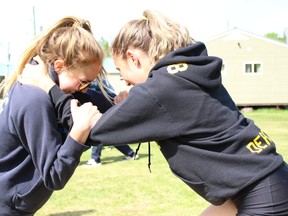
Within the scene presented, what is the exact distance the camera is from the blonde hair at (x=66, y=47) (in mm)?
2508

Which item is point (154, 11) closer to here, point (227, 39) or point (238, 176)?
point (238, 176)

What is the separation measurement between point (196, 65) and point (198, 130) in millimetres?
314

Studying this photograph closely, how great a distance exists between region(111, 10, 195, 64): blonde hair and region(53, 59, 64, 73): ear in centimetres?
34

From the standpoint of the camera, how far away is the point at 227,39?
2947cm

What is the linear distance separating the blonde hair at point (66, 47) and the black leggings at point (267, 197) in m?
1.15

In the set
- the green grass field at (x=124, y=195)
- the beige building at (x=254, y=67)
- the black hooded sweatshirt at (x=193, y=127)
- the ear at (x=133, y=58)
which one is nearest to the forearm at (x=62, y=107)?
the black hooded sweatshirt at (x=193, y=127)

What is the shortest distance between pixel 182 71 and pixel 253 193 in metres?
0.70

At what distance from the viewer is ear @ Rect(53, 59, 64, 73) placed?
251 cm

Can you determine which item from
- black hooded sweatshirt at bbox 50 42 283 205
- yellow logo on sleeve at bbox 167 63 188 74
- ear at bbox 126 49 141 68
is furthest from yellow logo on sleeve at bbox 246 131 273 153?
ear at bbox 126 49 141 68

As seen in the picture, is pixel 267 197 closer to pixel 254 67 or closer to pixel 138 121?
pixel 138 121

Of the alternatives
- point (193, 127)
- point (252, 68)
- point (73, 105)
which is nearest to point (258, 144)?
point (193, 127)

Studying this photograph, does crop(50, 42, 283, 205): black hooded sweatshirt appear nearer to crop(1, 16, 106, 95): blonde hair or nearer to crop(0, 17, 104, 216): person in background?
crop(0, 17, 104, 216): person in background

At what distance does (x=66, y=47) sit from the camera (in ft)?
8.21

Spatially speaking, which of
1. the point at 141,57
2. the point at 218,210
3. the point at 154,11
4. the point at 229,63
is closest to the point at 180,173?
the point at 218,210
